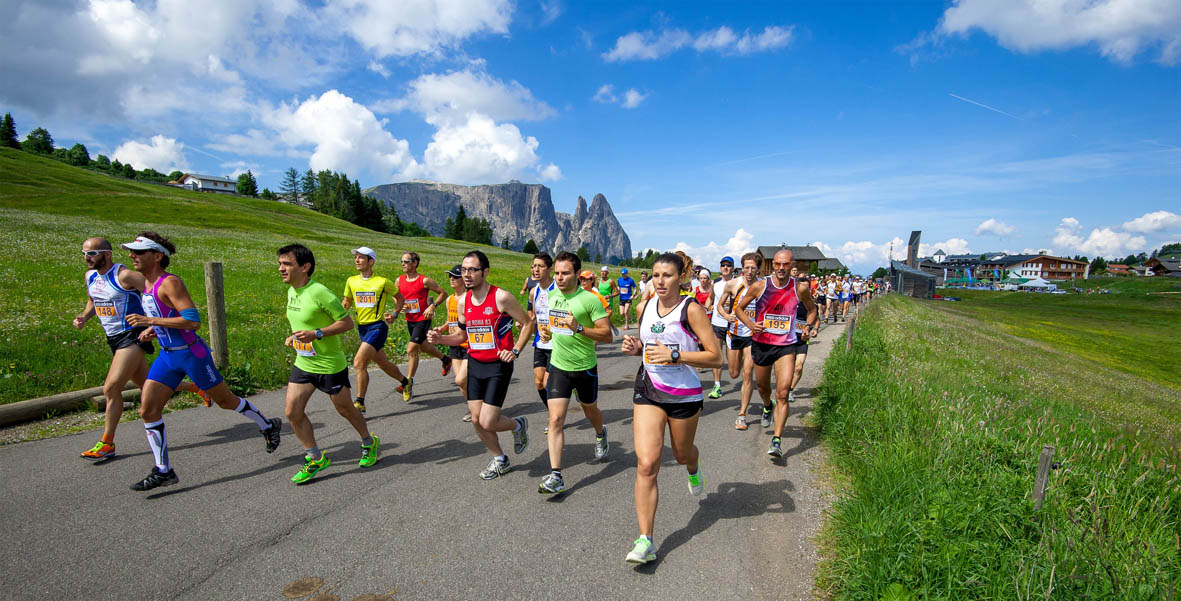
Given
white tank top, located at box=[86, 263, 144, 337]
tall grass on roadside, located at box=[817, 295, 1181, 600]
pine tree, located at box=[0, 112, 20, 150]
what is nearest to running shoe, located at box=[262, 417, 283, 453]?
white tank top, located at box=[86, 263, 144, 337]

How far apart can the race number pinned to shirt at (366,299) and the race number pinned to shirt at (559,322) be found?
11.4ft

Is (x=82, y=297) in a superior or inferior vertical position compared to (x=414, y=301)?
inferior

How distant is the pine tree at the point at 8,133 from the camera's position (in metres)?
94.1

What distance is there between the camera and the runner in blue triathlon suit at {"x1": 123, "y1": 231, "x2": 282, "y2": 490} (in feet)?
16.2

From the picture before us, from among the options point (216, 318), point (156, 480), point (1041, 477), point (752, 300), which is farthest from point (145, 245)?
point (1041, 477)

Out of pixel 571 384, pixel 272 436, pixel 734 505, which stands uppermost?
pixel 571 384

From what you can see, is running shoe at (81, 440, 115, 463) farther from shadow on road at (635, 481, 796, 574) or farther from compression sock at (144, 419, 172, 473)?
shadow on road at (635, 481, 796, 574)

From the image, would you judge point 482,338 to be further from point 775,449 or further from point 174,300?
point 775,449

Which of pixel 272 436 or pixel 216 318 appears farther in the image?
pixel 216 318

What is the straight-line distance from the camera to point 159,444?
497 cm

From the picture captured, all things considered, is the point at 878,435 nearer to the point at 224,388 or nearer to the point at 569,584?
the point at 569,584

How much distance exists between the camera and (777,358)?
253 inches

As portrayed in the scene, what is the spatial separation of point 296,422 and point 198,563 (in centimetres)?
148

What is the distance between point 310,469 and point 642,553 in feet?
11.3
